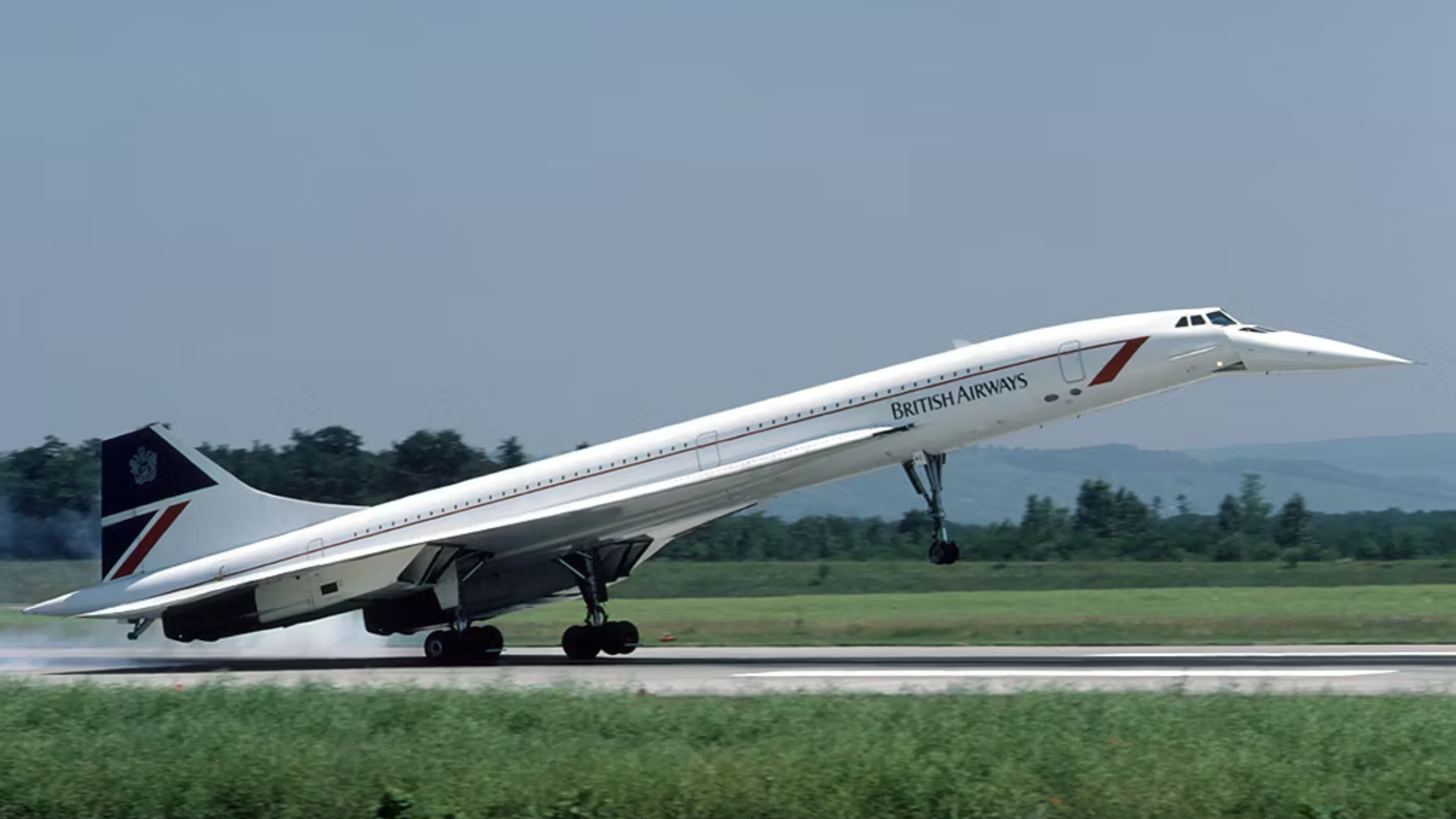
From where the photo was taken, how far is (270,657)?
2902 cm

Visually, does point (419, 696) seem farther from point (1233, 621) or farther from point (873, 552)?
point (873, 552)

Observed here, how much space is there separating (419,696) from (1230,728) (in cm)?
761

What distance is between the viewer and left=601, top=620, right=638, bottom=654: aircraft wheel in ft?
85.0

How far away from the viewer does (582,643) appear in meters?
26.0

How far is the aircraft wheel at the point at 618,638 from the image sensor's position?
25922 millimetres

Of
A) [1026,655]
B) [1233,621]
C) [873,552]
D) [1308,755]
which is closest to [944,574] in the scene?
[873,552]

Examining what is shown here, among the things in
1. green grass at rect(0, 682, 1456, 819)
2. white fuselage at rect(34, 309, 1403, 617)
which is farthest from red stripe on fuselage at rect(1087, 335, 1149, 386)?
green grass at rect(0, 682, 1456, 819)

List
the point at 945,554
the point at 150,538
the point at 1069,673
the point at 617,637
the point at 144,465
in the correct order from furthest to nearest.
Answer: the point at 144,465, the point at 150,538, the point at 617,637, the point at 945,554, the point at 1069,673

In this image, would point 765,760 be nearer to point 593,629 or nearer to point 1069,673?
point 1069,673

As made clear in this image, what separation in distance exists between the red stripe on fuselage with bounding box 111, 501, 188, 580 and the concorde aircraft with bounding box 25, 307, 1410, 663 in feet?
0.10

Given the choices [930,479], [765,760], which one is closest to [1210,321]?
[930,479]

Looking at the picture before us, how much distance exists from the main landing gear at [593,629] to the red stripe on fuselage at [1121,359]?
8.65 m

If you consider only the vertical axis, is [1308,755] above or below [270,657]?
below

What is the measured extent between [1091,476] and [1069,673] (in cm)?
10659
